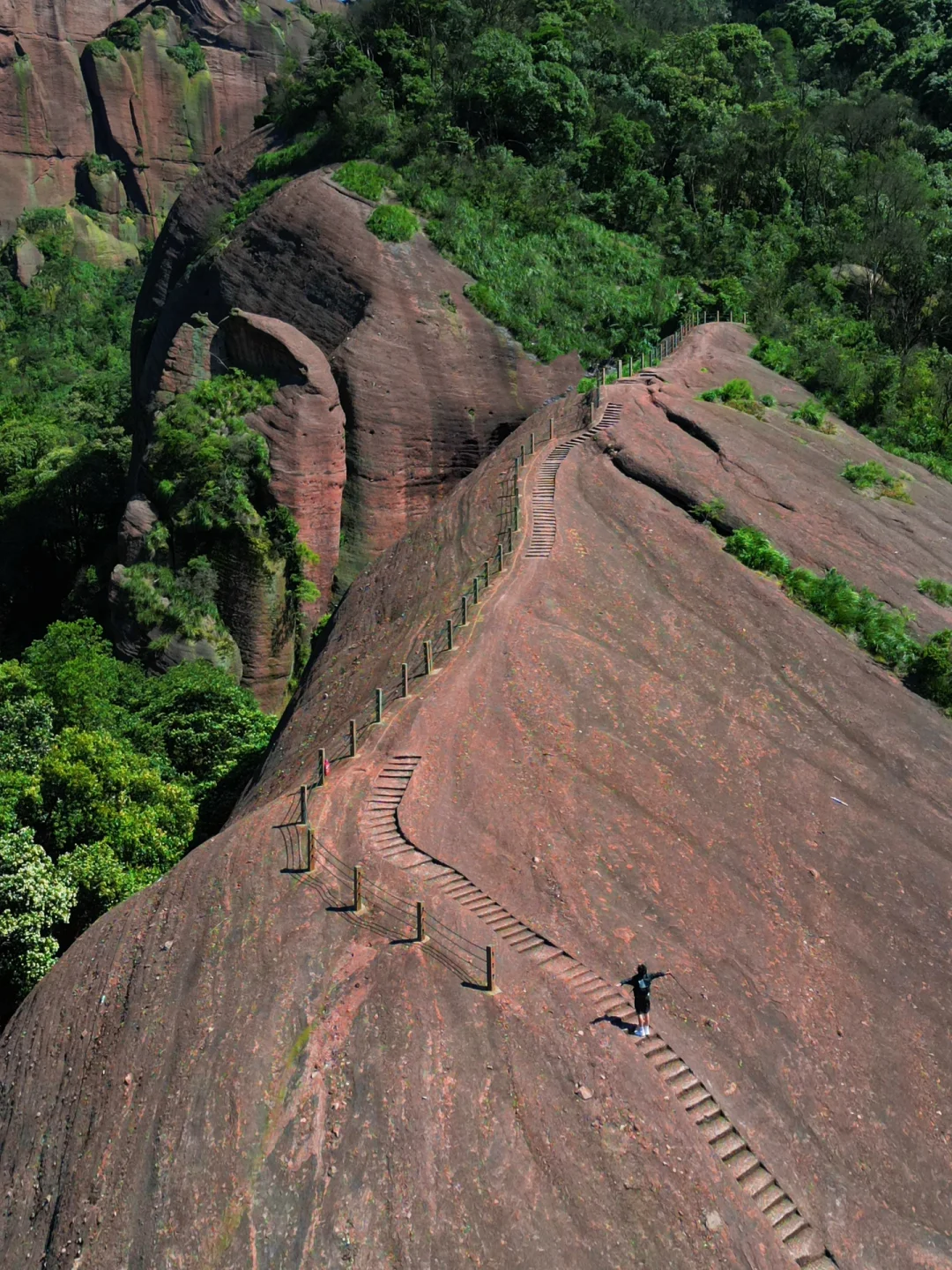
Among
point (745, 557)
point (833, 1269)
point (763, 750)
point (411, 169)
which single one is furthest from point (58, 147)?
point (833, 1269)

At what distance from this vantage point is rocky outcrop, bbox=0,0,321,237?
91062 mm

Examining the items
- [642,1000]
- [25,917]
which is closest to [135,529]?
[25,917]

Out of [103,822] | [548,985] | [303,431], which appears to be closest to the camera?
[548,985]

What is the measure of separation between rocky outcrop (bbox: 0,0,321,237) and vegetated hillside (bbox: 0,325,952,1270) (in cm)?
8931

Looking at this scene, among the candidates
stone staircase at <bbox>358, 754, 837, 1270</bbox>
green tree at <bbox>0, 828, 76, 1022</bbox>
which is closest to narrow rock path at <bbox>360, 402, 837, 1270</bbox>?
stone staircase at <bbox>358, 754, 837, 1270</bbox>

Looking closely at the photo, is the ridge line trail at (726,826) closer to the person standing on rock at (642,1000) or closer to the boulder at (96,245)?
the person standing on rock at (642,1000)

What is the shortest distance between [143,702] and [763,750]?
719 inches

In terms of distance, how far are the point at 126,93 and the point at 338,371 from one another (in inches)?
2995

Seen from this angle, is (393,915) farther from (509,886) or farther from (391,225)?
(391,225)

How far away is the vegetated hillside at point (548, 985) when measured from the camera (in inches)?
393

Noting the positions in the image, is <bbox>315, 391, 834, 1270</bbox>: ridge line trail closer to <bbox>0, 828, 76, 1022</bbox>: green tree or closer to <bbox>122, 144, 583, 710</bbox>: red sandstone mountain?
<bbox>0, 828, 76, 1022</bbox>: green tree

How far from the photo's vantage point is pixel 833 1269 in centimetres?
1027

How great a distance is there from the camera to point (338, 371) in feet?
115

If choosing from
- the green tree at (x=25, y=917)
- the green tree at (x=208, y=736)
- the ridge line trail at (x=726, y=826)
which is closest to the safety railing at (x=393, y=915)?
the ridge line trail at (x=726, y=826)
